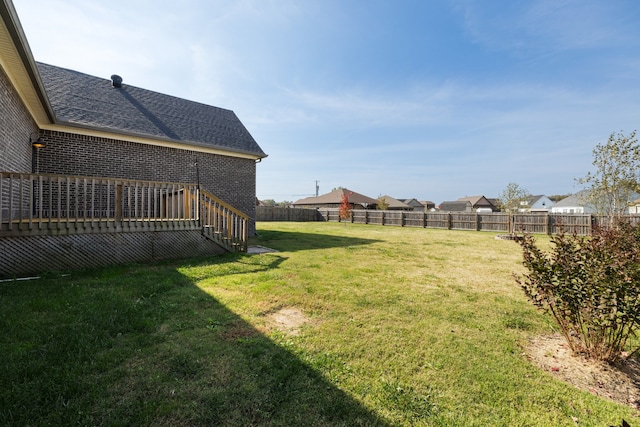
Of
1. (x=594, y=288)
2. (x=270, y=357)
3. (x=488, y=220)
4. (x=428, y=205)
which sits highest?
(x=428, y=205)

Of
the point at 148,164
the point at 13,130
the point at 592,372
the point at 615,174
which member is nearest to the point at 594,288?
the point at 592,372

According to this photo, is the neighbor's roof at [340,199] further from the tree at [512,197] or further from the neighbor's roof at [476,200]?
the neighbor's roof at [476,200]

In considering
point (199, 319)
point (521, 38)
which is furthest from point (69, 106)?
point (521, 38)

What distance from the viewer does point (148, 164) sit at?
9.68 meters

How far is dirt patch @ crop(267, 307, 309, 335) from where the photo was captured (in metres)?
3.36

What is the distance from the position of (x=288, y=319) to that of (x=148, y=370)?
166 cm

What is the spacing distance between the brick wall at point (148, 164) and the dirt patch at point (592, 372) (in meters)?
10.9

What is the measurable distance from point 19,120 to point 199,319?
23.0 feet

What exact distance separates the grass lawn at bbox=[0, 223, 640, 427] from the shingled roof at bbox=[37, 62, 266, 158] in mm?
6225

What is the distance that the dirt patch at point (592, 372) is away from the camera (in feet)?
7.77

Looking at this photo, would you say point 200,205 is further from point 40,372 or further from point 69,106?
point 69,106

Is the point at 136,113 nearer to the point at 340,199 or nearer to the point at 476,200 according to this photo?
the point at 340,199

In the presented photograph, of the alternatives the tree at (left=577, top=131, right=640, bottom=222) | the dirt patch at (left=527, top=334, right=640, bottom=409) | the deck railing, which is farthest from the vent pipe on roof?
the tree at (left=577, top=131, right=640, bottom=222)

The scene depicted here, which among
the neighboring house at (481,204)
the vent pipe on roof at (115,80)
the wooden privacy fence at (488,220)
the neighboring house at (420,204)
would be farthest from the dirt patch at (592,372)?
the neighboring house at (420,204)
